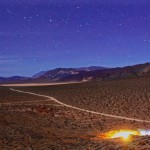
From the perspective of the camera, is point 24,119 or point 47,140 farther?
point 24,119

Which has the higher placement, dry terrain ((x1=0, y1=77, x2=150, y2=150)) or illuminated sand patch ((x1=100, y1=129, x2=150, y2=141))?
dry terrain ((x1=0, y1=77, x2=150, y2=150))

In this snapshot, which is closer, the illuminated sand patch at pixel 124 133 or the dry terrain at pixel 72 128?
the dry terrain at pixel 72 128

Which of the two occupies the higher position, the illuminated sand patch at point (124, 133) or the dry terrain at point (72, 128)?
the dry terrain at point (72, 128)

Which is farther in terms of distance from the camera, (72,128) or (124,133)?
(72,128)

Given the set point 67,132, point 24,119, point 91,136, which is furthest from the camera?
point 24,119

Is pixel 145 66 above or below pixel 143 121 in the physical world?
above

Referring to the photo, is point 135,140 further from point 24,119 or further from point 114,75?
point 114,75

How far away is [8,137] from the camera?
16859 millimetres

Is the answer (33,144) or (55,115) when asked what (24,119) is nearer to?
(55,115)

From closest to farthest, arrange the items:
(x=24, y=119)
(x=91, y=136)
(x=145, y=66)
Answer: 1. (x=91, y=136)
2. (x=24, y=119)
3. (x=145, y=66)

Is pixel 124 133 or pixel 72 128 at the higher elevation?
pixel 72 128

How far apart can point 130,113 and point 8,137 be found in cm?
1519

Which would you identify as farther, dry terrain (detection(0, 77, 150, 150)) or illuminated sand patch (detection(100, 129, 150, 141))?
illuminated sand patch (detection(100, 129, 150, 141))

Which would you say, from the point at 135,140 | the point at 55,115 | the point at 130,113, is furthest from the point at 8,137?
the point at 130,113
